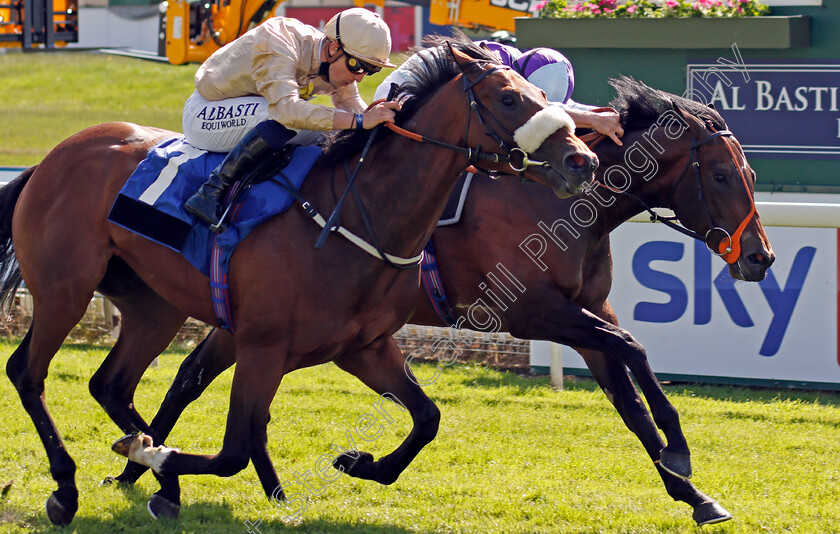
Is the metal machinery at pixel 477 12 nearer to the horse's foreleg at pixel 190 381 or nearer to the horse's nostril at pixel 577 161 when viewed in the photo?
the horse's foreleg at pixel 190 381

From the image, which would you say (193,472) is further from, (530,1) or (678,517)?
(530,1)

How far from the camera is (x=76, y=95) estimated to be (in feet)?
68.8

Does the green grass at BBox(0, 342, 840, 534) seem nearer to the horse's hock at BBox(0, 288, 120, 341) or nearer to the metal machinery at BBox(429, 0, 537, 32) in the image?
the horse's hock at BBox(0, 288, 120, 341)

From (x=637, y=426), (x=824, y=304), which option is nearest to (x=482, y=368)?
(x=824, y=304)

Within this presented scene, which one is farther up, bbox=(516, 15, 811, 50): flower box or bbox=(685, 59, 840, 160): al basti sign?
bbox=(516, 15, 811, 50): flower box

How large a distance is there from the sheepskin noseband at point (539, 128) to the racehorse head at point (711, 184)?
1083mm

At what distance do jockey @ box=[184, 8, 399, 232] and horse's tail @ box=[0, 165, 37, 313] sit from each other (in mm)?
943

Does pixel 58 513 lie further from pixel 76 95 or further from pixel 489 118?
pixel 76 95

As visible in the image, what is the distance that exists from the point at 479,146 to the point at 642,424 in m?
1.42

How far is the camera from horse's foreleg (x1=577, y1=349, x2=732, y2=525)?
12.8 ft

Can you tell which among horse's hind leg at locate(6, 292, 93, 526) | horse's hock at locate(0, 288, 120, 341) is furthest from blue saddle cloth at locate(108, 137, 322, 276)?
horse's hock at locate(0, 288, 120, 341)

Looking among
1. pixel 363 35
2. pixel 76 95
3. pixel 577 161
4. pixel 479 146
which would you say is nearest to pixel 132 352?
pixel 363 35

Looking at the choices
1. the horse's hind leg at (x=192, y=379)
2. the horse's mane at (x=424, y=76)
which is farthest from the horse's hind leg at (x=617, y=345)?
the horse's hind leg at (x=192, y=379)

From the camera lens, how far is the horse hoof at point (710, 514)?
3.85 meters
